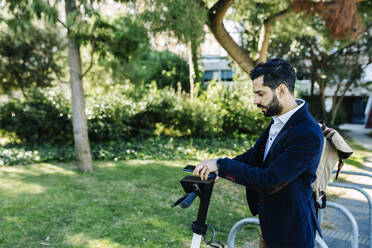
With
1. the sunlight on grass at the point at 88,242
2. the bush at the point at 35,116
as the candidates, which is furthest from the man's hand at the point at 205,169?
the bush at the point at 35,116

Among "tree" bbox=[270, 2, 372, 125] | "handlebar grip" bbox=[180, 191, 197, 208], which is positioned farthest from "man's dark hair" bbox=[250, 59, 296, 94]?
"tree" bbox=[270, 2, 372, 125]

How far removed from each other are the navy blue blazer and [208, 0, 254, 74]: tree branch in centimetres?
427

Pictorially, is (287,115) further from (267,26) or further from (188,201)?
(267,26)

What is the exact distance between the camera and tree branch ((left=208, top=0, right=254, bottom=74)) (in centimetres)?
546

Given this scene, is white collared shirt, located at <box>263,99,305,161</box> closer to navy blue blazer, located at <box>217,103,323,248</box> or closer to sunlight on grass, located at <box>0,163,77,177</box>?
navy blue blazer, located at <box>217,103,323,248</box>

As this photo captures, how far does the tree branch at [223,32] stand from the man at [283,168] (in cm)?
413

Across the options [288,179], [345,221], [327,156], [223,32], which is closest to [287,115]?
[288,179]

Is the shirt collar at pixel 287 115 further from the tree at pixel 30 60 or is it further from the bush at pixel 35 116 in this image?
the tree at pixel 30 60

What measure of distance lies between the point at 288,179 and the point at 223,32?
4.72 metres

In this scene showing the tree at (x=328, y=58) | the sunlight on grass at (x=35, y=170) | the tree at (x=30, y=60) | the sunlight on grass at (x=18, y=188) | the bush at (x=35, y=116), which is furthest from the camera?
the tree at (x=328, y=58)

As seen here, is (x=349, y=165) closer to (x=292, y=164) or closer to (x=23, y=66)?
(x=292, y=164)

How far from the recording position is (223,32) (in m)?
5.78

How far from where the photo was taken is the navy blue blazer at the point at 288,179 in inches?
60.6

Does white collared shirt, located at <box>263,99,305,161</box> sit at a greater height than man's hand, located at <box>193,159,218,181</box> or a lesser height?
greater
